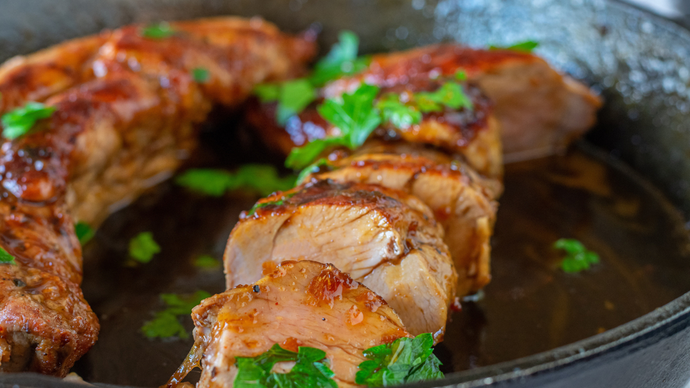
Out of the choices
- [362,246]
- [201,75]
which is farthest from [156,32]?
[362,246]

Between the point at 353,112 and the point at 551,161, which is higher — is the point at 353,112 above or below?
above

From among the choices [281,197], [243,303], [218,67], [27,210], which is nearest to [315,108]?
Answer: [218,67]

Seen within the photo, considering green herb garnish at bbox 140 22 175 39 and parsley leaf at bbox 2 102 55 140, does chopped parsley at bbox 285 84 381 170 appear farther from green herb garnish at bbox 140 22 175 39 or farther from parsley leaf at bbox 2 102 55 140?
green herb garnish at bbox 140 22 175 39

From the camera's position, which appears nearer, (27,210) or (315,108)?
(27,210)

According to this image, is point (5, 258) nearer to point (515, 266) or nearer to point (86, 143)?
point (86, 143)

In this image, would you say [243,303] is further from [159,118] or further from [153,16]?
[153,16]

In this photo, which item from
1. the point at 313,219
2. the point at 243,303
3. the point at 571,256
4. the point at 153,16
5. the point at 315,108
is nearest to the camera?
the point at 243,303
